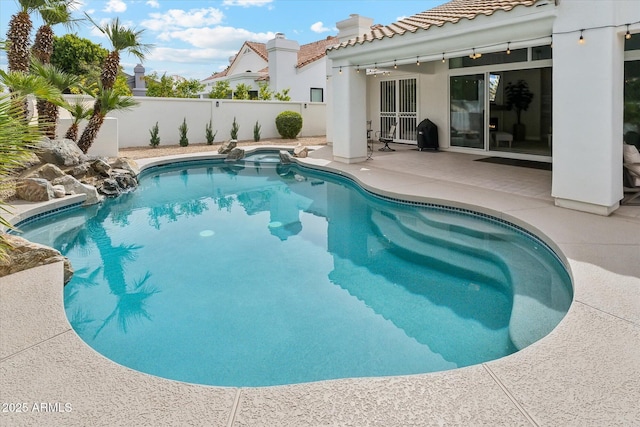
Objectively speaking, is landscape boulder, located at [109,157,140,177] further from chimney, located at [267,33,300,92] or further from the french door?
chimney, located at [267,33,300,92]

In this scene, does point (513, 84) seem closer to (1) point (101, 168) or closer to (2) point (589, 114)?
(2) point (589, 114)

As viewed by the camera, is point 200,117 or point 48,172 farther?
point 200,117

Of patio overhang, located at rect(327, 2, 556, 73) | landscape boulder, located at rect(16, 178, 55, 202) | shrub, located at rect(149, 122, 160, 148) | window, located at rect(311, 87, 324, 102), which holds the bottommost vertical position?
landscape boulder, located at rect(16, 178, 55, 202)

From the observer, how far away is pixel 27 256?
5.55m

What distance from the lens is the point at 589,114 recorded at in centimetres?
746

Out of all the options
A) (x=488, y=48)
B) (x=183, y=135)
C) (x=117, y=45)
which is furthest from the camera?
(x=183, y=135)

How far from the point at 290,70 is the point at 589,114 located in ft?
83.6

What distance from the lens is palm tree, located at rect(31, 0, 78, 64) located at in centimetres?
1250

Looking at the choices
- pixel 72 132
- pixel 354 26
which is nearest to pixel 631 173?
pixel 354 26

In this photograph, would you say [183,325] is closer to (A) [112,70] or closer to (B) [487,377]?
(B) [487,377]

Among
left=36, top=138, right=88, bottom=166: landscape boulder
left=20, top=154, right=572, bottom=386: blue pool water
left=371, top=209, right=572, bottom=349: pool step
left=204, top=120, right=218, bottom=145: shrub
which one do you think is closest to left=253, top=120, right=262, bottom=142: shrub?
left=204, top=120, right=218, bottom=145: shrub

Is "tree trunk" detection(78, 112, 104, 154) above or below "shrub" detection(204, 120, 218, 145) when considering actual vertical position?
below

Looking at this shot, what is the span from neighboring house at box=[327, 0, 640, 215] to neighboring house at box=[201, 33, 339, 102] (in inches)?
430

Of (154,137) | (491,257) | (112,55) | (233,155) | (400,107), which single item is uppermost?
(112,55)
